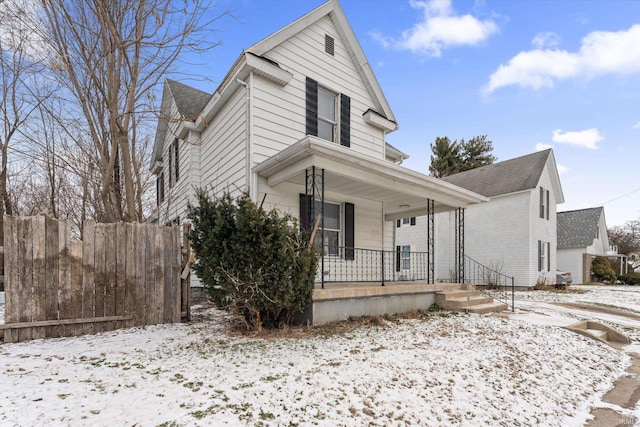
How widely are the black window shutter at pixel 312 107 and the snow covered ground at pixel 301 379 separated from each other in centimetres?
490

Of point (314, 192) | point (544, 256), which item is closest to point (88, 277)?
point (314, 192)

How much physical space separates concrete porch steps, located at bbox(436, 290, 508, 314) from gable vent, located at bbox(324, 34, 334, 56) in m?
6.87

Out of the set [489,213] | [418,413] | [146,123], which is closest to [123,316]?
[418,413]

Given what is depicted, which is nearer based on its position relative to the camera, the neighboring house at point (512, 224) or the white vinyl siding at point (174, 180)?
the white vinyl siding at point (174, 180)

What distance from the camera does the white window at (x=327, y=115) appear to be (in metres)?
Result: 8.27

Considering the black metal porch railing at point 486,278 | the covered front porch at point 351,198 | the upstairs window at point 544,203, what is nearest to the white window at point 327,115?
the covered front porch at point 351,198

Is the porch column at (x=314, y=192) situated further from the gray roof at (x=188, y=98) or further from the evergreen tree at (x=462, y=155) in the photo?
the evergreen tree at (x=462, y=155)

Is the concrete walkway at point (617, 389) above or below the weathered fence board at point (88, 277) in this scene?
below

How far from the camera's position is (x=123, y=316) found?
199 inches

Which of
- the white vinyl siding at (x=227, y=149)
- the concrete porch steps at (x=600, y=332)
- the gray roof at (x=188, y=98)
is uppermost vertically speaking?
the gray roof at (x=188, y=98)

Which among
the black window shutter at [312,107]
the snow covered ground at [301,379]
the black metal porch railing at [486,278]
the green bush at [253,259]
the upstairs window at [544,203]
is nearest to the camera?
the snow covered ground at [301,379]

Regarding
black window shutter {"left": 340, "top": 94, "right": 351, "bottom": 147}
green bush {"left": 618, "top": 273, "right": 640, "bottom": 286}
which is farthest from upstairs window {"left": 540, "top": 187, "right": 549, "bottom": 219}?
black window shutter {"left": 340, "top": 94, "right": 351, "bottom": 147}

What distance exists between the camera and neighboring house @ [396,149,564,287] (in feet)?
50.2

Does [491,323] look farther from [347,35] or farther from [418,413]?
[347,35]
